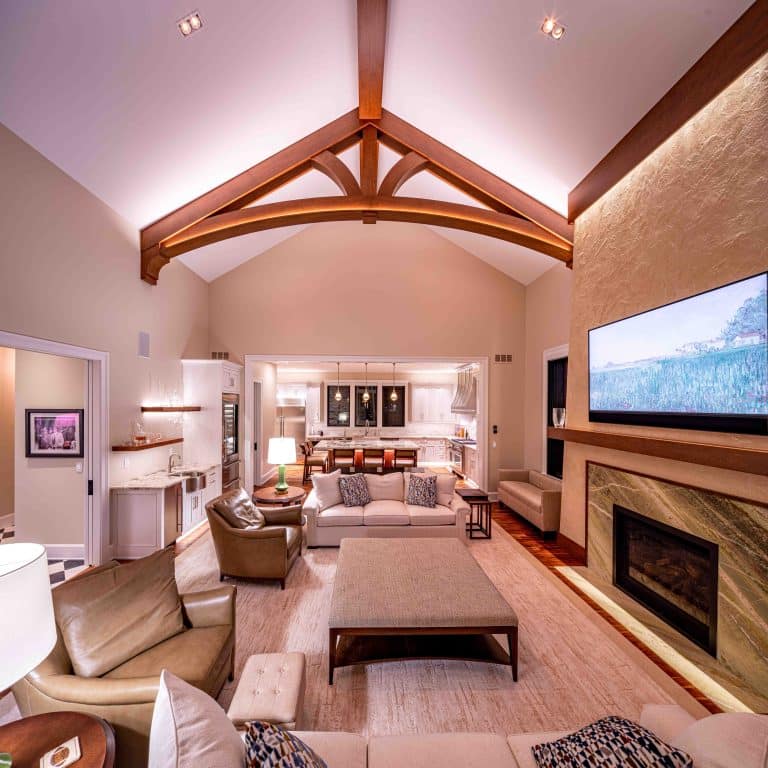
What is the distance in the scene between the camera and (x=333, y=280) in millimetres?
7223

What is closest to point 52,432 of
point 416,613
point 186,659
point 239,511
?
point 239,511

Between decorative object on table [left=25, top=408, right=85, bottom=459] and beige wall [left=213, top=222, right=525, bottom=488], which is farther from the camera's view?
beige wall [left=213, top=222, right=525, bottom=488]

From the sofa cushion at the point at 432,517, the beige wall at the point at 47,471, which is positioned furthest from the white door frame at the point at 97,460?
→ the sofa cushion at the point at 432,517

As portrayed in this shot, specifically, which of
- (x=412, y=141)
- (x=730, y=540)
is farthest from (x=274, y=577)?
(x=412, y=141)

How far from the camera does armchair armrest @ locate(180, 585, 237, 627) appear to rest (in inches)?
94.3

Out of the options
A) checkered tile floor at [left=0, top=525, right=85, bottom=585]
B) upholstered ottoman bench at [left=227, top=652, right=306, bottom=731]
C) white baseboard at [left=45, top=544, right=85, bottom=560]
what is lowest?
checkered tile floor at [left=0, top=525, right=85, bottom=585]

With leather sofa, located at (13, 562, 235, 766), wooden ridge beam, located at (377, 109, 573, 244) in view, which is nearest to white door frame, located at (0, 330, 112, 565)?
leather sofa, located at (13, 562, 235, 766)

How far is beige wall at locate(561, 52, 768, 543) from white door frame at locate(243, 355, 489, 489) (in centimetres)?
299

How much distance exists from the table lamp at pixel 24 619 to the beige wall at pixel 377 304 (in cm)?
611

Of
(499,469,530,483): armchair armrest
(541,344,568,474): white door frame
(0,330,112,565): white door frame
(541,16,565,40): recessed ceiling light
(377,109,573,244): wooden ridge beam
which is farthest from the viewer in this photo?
(499,469,530,483): armchair armrest

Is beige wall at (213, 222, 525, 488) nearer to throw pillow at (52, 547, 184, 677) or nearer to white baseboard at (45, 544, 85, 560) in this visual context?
white baseboard at (45, 544, 85, 560)

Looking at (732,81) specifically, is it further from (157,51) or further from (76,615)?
(76,615)

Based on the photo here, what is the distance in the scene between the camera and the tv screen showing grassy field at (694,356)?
2328 millimetres

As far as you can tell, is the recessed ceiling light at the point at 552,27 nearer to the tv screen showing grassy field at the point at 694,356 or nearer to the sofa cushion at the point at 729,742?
the tv screen showing grassy field at the point at 694,356
